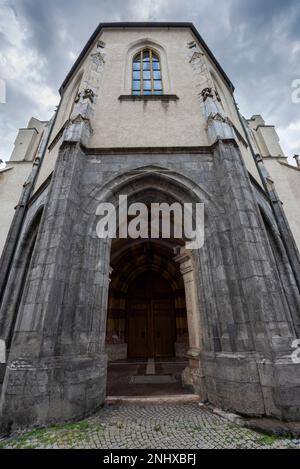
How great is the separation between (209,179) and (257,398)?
4146mm

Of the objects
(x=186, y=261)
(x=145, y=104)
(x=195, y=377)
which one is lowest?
(x=195, y=377)

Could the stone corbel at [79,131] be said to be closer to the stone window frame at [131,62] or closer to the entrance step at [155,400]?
the stone window frame at [131,62]

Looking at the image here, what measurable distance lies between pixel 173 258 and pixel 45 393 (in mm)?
3488

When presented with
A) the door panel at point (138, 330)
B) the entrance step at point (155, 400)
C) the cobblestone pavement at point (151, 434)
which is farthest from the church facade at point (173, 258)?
the door panel at point (138, 330)

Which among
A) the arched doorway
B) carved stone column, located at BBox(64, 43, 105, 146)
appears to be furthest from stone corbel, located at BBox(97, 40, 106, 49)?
the arched doorway

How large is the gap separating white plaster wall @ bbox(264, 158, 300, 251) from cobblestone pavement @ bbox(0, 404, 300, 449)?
7.97m

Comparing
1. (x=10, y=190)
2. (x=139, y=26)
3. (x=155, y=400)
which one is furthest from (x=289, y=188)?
(x=10, y=190)

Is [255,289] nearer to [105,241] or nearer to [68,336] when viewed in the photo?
[105,241]

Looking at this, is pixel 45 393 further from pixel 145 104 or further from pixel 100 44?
pixel 100 44

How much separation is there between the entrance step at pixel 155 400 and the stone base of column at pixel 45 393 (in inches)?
20.6

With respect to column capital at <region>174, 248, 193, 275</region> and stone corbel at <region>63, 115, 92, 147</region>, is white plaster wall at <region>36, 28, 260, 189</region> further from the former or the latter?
column capital at <region>174, 248, 193, 275</region>

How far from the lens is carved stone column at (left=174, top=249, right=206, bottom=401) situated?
12.4ft

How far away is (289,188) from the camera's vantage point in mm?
9734

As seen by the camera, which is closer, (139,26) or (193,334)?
(193,334)
